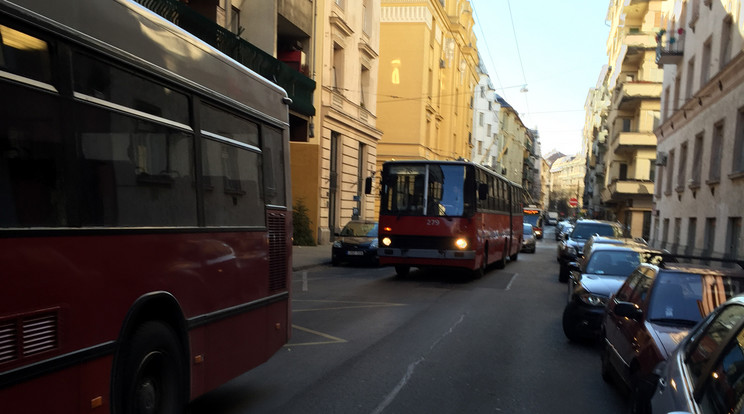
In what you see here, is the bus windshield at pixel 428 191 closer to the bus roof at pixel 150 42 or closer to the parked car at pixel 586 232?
the parked car at pixel 586 232

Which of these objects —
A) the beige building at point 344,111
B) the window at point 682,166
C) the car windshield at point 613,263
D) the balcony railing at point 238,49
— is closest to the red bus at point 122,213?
the balcony railing at point 238,49

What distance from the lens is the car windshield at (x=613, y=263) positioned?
1134 cm

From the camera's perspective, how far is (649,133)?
45781 millimetres

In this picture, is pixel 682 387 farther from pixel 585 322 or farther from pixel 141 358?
pixel 585 322

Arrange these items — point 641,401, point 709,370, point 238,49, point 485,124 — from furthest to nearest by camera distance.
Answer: point 485,124, point 238,49, point 641,401, point 709,370

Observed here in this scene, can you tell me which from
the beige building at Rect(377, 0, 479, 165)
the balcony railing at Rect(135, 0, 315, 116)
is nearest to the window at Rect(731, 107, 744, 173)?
the balcony railing at Rect(135, 0, 315, 116)

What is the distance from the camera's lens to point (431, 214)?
16.6m

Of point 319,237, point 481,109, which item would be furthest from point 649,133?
point 481,109

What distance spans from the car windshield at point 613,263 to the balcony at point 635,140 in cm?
3701

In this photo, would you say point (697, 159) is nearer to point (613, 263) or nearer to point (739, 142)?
point (739, 142)

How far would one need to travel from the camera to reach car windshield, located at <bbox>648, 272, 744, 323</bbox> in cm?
594

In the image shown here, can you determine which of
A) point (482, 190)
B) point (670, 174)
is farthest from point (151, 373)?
point (670, 174)

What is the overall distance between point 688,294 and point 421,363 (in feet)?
9.95

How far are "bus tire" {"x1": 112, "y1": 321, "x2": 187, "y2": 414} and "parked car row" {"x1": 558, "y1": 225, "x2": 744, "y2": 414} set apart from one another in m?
3.02
